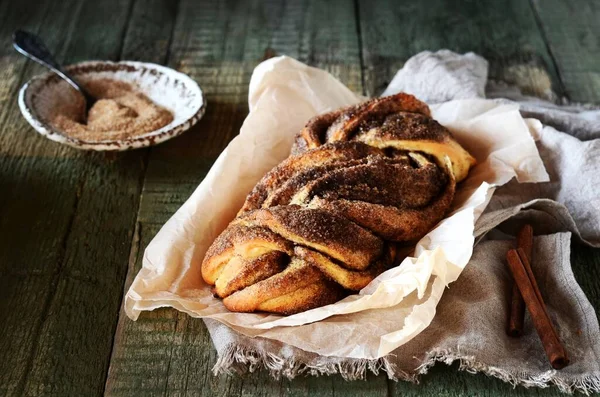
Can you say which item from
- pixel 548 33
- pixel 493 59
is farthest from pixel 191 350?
pixel 548 33

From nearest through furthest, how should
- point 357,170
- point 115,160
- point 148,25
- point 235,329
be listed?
point 235,329, point 357,170, point 115,160, point 148,25

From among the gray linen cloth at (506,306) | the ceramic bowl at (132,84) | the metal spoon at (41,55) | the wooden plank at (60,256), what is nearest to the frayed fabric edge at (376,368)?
the gray linen cloth at (506,306)

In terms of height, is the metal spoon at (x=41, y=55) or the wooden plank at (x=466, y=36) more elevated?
the metal spoon at (x=41, y=55)

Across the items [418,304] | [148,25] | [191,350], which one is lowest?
[148,25]

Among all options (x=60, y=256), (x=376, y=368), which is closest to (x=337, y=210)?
(x=376, y=368)

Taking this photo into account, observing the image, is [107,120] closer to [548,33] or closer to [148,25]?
[148,25]

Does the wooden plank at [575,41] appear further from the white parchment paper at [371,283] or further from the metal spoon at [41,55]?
the metal spoon at [41,55]

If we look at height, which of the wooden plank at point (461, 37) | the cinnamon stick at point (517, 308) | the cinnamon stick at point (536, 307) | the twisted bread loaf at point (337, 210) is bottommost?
the wooden plank at point (461, 37)

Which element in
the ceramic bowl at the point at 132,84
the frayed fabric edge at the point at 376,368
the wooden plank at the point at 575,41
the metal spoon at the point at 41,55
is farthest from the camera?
the wooden plank at the point at 575,41
